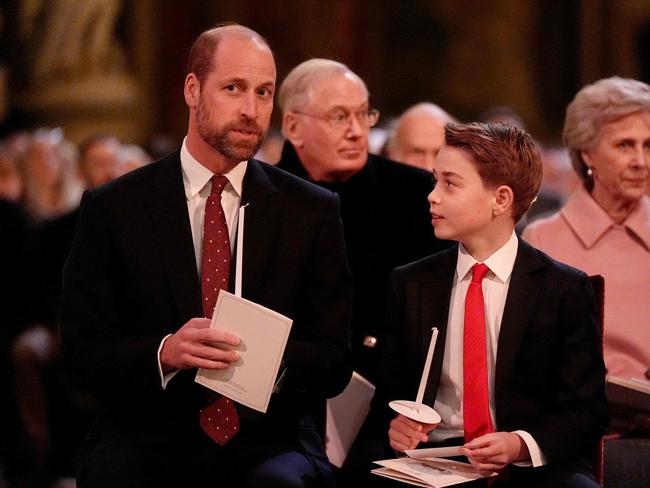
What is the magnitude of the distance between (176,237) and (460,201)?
88cm

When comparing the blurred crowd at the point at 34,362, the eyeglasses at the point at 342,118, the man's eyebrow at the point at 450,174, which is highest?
the man's eyebrow at the point at 450,174

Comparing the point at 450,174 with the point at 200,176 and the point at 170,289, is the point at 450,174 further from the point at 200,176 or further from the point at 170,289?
the point at 170,289

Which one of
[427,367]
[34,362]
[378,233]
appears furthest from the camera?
[34,362]

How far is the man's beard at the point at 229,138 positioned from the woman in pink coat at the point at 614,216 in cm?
137

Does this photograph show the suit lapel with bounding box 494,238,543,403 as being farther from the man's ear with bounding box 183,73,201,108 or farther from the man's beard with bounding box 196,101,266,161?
the man's ear with bounding box 183,73,201,108

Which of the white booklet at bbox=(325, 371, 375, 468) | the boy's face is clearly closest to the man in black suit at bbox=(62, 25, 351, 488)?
the white booklet at bbox=(325, 371, 375, 468)

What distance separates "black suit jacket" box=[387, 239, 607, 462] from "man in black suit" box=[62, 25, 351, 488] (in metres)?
0.26

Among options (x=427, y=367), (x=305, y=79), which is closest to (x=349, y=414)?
(x=427, y=367)

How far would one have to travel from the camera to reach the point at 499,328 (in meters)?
3.58

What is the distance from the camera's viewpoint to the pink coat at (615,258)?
432cm

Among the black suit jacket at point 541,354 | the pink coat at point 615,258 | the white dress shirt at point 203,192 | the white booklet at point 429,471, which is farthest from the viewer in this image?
the pink coat at point 615,258

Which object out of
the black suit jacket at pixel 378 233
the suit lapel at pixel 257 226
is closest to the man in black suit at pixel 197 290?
the suit lapel at pixel 257 226

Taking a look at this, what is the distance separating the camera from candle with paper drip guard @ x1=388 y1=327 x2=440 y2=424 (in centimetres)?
329

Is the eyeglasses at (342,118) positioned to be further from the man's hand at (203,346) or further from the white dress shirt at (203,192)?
the man's hand at (203,346)
